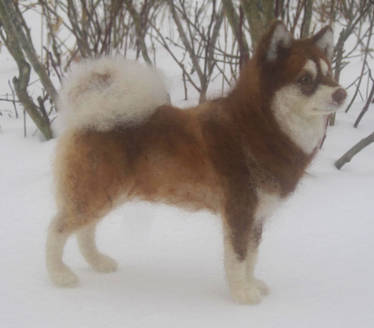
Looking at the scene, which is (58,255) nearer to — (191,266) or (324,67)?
(191,266)

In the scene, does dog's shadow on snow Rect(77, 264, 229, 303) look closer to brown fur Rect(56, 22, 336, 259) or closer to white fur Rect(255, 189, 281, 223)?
brown fur Rect(56, 22, 336, 259)

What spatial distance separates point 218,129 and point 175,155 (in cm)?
18

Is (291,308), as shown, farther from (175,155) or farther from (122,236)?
(122,236)

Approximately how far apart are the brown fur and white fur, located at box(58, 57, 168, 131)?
43 millimetres

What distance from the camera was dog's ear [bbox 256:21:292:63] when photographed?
1.78 metres

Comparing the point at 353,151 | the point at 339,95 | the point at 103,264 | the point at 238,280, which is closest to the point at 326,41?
the point at 339,95

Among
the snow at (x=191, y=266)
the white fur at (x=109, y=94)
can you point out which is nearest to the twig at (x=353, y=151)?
the snow at (x=191, y=266)

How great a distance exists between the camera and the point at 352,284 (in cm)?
218

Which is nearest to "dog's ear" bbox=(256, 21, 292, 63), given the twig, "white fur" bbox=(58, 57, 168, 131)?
"white fur" bbox=(58, 57, 168, 131)

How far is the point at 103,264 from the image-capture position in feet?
7.61

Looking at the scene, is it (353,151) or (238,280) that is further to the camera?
(353,151)

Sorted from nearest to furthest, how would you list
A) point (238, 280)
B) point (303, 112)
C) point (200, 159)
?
point (303, 112) < point (200, 159) < point (238, 280)

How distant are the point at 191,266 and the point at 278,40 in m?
1.10

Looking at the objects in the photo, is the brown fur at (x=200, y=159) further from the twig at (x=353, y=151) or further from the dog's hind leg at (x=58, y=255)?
the twig at (x=353, y=151)
